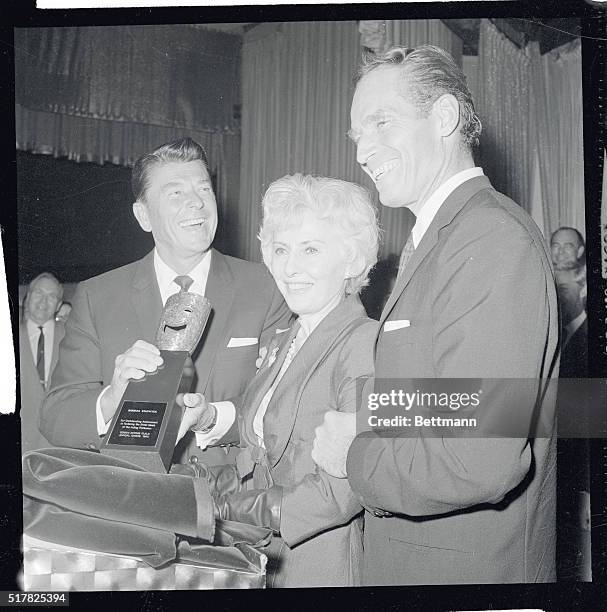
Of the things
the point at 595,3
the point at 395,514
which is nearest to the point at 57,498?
the point at 395,514

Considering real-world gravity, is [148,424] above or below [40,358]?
below

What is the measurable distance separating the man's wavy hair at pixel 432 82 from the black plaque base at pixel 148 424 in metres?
0.93

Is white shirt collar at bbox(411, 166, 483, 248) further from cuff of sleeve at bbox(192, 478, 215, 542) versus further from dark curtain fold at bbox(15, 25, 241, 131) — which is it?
cuff of sleeve at bbox(192, 478, 215, 542)

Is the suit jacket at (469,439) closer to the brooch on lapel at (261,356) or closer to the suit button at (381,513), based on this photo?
the suit button at (381,513)

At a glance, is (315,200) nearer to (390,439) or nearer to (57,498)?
(390,439)

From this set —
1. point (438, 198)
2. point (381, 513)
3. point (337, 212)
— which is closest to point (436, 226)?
point (438, 198)

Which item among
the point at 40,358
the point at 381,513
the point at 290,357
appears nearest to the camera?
the point at 381,513

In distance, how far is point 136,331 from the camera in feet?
6.83

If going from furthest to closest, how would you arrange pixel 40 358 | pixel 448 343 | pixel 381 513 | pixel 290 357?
pixel 40 358 → pixel 290 357 → pixel 381 513 → pixel 448 343

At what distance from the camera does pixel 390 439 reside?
192cm

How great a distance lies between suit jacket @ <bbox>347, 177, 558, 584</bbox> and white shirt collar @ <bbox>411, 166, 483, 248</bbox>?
0.04 metres

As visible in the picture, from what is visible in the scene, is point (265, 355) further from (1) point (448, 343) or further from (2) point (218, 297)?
(1) point (448, 343)

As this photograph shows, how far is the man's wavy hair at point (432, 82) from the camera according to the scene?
6.41 ft

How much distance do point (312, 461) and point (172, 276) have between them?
615 mm
